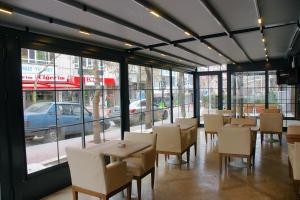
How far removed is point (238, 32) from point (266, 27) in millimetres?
432

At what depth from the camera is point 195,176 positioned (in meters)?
4.42

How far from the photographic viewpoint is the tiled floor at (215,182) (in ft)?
11.9

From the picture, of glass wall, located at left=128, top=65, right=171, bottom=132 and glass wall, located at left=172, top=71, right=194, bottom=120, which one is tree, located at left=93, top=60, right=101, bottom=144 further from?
glass wall, located at left=172, top=71, right=194, bottom=120

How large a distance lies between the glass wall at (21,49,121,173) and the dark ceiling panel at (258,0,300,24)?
3123 mm

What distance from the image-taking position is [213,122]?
6.88m

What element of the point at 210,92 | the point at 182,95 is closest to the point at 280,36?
the point at 182,95

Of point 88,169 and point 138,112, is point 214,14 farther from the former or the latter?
point 138,112

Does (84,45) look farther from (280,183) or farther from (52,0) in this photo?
(280,183)

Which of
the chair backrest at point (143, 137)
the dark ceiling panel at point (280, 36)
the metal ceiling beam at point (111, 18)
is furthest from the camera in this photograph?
the dark ceiling panel at point (280, 36)

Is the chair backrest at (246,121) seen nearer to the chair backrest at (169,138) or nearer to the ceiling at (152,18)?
the chair backrest at (169,138)

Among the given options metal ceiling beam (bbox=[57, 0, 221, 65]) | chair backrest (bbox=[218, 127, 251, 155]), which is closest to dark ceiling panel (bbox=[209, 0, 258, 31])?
metal ceiling beam (bbox=[57, 0, 221, 65])

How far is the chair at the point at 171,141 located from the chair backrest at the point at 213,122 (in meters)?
2.11

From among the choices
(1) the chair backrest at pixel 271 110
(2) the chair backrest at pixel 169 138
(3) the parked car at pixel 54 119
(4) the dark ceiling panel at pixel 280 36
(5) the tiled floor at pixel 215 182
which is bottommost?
(5) the tiled floor at pixel 215 182

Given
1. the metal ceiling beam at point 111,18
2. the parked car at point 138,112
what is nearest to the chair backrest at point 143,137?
the parked car at point 138,112
